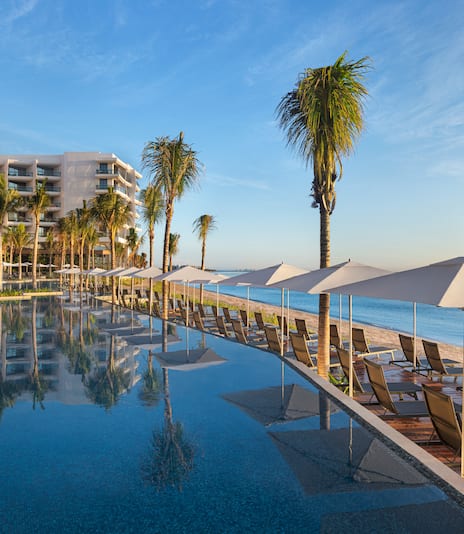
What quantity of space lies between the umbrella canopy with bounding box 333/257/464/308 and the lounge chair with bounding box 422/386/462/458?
3.67 feet

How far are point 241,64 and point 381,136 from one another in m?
7.94

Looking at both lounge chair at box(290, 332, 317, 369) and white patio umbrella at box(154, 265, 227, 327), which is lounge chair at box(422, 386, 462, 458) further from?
white patio umbrella at box(154, 265, 227, 327)

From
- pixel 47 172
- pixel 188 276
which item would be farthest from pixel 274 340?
pixel 47 172

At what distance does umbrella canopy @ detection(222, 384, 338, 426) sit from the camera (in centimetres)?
640

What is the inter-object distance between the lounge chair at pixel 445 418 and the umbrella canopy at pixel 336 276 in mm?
2844

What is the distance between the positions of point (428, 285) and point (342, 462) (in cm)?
210

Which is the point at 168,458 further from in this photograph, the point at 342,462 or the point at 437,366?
the point at 437,366

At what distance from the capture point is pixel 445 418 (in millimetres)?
4734

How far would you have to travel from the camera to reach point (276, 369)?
9.69 meters

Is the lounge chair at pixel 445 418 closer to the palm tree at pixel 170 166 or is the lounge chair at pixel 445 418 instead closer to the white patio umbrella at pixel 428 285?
the white patio umbrella at pixel 428 285

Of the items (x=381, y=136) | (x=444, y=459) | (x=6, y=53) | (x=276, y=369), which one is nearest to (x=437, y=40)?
(x=381, y=136)

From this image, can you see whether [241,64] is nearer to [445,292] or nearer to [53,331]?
[53,331]

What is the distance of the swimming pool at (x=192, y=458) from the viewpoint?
3.76 m

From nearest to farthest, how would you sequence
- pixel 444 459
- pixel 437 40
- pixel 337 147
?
1. pixel 444 459
2. pixel 337 147
3. pixel 437 40
